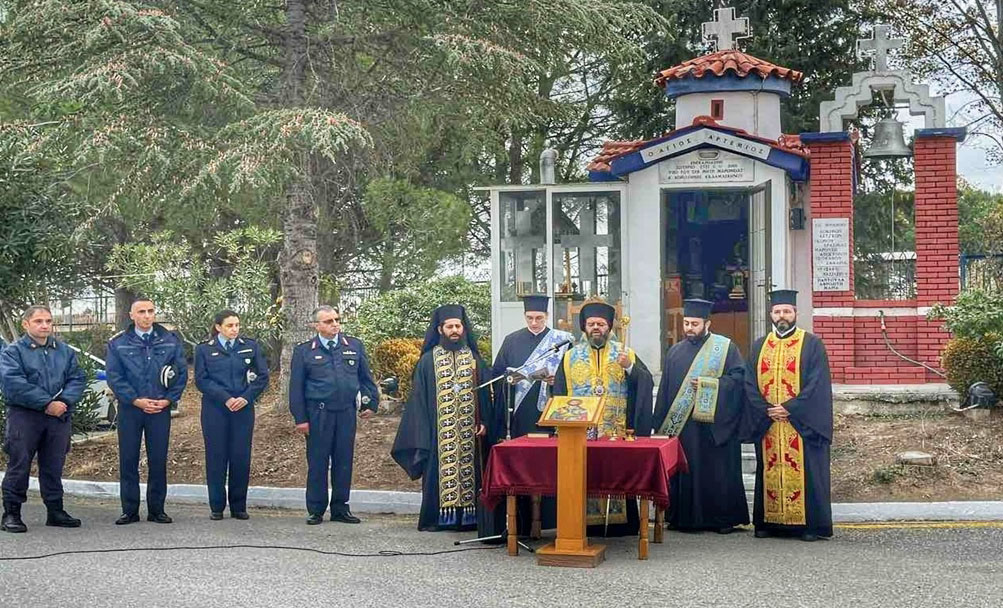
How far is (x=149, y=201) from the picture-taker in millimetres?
15156

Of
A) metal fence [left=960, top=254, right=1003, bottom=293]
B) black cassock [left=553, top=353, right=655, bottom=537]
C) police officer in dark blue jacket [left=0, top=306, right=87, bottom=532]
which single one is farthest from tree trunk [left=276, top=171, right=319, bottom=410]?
metal fence [left=960, top=254, right=1003, bottom=293]

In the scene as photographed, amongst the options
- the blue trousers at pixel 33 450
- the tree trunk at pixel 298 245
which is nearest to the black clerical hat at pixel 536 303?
the blue trousers at pixel 33 450

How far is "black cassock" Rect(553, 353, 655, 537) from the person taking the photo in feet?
33.9

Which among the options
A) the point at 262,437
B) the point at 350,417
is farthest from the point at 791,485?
the point at 262,437

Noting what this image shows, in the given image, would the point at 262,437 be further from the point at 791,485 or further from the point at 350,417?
the point at 791,485

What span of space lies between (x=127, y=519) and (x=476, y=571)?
3.46 m

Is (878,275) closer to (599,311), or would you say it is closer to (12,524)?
(599,311)

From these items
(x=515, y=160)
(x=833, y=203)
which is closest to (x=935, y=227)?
(x=833, y=203)

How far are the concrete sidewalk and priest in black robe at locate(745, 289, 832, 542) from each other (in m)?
1.07

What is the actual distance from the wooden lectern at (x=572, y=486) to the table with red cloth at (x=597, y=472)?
24 centimetres

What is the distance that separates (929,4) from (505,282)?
1404 centimetres

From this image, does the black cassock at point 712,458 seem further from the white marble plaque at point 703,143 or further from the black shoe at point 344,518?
the white marble plaque at point 703,143

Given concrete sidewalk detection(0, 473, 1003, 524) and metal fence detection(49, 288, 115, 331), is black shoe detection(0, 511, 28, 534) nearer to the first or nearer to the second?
concrete sidewalk detection(0, 473, 1003, 524)

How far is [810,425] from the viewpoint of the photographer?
1028cm
